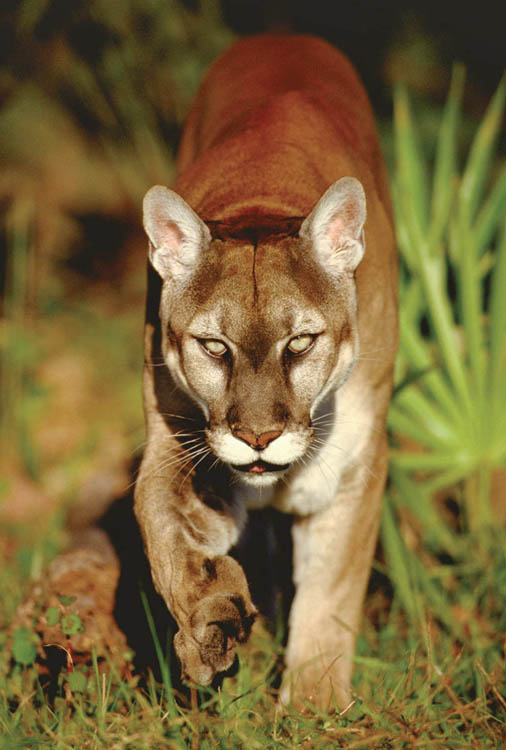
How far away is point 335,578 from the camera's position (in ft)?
11.3

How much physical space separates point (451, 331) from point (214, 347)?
5.68 feet

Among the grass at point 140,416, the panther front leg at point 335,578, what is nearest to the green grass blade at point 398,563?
the grass at point 140,416

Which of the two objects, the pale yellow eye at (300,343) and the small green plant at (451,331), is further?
the small green plant at (451,331)

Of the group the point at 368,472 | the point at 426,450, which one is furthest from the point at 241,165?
the point at 426,450

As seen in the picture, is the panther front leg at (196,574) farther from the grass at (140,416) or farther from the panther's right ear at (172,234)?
the panther's right ear at (172,234)

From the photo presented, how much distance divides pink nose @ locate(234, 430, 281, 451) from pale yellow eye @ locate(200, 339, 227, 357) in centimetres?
28

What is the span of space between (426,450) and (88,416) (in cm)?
267

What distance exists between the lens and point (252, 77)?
4.00 metres

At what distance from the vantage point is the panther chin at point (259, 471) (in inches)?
108

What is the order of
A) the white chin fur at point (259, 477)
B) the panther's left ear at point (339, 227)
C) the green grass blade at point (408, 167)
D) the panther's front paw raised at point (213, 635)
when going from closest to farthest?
the panther's front paw raised at point (213, 635) < the white chin fur at point (259, 477) < the panther's left ear at point (339, 227) < the green grass blade at point (408, 167)

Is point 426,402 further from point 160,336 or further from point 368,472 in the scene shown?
point 160,336

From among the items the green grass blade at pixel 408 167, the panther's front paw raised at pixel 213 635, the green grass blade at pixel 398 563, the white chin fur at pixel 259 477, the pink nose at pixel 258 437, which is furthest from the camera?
the green grass blade at pixel 408 167

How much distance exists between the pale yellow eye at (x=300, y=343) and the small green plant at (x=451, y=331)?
1235 mm

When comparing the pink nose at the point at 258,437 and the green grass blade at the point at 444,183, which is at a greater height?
the green grass blade at the point at 444,183
